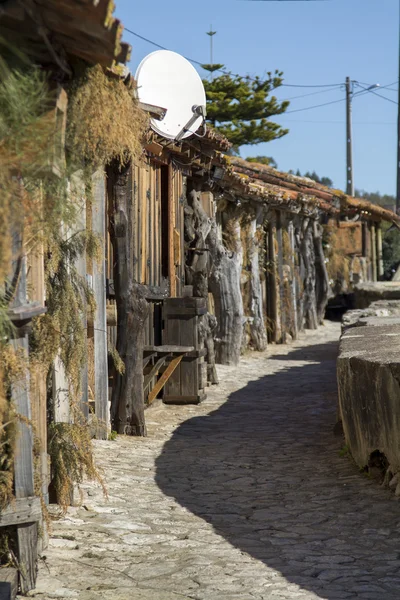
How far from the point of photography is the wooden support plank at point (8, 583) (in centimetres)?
392

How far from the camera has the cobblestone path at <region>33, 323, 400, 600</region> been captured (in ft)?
14.5

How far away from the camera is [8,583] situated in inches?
156

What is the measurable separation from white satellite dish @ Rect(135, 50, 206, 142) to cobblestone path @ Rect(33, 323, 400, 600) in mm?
2814

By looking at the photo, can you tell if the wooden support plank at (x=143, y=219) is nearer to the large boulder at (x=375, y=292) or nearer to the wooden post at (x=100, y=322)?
the wooden post at (x=100, y=322)

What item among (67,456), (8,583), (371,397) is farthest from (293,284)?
(8,583)

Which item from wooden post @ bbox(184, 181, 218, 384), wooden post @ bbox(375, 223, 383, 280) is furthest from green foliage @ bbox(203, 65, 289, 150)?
wooden post @ bbox(184, 181, 218, 384)

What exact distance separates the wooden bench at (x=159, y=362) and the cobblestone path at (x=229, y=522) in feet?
1.79

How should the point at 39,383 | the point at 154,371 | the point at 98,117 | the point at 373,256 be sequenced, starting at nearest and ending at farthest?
1. the point at 98,117
2. the point at 39,383
3. the point at 154,371
4. the point at 373,256

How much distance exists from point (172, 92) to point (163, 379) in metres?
2.79

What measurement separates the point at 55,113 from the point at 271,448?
4.46 meters

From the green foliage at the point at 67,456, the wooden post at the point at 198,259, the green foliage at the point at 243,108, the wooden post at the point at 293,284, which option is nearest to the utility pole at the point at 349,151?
the green foliage at the point at 243,108

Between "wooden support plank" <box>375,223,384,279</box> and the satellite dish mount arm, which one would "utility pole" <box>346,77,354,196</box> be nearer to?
"wooden support plank" <box>375,223,384,279</box>

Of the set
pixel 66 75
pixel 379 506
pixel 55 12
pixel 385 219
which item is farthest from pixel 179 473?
pixel 385 219

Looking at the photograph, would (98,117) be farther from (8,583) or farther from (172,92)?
(172,92)
